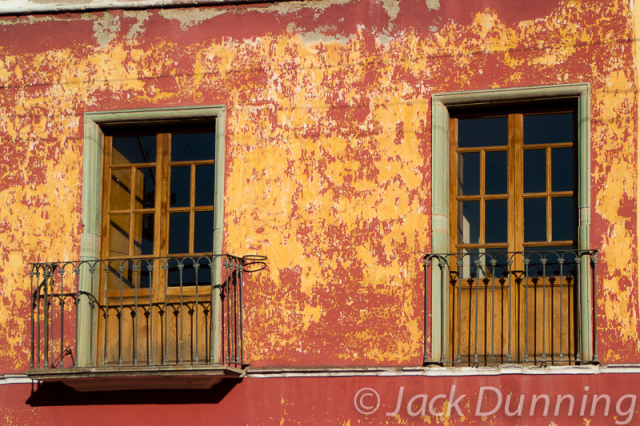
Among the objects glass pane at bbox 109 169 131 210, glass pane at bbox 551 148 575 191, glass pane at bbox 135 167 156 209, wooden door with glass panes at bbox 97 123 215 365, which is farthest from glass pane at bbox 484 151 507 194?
glass pane at bbox 109 169 131 210

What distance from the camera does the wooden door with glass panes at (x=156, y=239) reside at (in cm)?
970

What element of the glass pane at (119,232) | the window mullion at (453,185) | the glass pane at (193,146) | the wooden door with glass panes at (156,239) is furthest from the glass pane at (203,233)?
the window mullion at (453,185)

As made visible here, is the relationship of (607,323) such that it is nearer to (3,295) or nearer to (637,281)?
(637,281)

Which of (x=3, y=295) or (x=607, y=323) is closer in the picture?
(x=607, y=323)

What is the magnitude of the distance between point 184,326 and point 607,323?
3.72 metres

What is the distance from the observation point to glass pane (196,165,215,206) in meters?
10.0

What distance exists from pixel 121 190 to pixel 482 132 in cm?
345

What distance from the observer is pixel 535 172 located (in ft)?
30.8

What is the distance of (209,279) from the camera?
31.9ft

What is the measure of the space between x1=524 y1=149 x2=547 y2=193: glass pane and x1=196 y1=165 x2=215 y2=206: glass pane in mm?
2906

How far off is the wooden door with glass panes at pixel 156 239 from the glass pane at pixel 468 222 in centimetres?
231

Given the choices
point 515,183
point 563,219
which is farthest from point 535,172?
point 563,219

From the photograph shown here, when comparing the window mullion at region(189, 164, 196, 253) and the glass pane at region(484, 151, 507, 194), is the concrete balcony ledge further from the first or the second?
the glass pane at region(484, 151, 507, 194)

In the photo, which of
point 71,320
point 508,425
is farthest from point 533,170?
point 71,320
